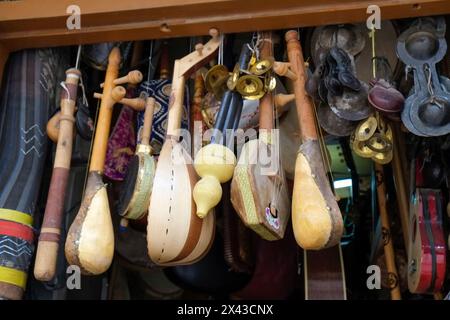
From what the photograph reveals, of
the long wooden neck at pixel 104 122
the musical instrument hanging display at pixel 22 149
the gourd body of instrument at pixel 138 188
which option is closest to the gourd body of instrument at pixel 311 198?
the gourd body of instrument at pixel 138 188

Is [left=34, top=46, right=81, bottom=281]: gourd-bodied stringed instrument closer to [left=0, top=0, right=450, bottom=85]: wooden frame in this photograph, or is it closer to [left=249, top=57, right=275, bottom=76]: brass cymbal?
[left=0, top=0, right=450, bottom=85]: wooden frame

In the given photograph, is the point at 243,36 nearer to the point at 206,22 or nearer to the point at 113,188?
the point at 206,22

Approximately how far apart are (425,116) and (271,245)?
1.74 ft

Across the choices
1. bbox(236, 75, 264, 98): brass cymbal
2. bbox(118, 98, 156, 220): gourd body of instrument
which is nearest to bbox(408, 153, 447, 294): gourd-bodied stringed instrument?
bbox(236, 75, 264, 98): brass cymbal

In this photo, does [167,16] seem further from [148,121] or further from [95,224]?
[95,224]

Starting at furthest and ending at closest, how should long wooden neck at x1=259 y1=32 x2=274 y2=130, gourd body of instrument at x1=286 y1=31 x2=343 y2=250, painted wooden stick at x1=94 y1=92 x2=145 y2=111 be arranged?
painted wooden stick at x1=94 y1=92 x2=145 y2=111, long wooden neck at x1=259 y1=32 x2=274 y2=130, gourd body of instrument at x1=286 y1=31 x2=343 y2=250

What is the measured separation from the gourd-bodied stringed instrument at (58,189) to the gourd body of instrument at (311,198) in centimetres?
39

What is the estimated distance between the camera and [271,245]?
55.2 inches

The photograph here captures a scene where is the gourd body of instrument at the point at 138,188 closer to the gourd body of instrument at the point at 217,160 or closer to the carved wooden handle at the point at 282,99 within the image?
the gourd body of instrument at the point at 217,160

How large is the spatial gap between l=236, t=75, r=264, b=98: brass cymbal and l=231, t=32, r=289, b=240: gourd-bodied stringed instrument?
2cm

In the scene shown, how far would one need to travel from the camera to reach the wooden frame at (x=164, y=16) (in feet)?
3.62

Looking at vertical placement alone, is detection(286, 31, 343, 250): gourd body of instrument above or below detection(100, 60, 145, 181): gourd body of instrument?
below

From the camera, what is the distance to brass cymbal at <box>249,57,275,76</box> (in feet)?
3.45
